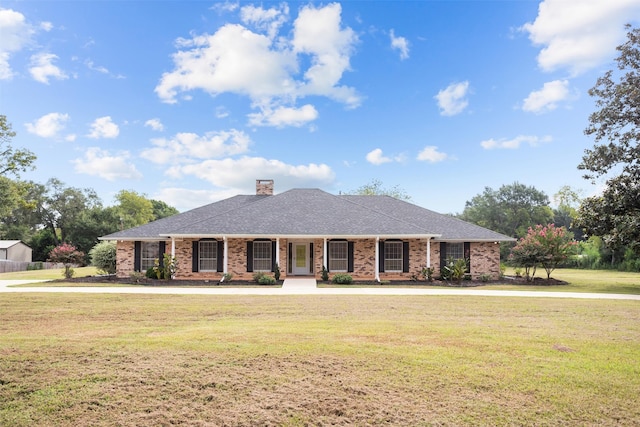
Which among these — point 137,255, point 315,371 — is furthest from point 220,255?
point 315,371

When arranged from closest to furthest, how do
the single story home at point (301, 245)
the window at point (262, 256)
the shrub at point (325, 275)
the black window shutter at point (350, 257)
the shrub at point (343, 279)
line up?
1. the shrub at point (343, 279)
2. the shrub at point (325, 275)
3. the single story home at point (301, 245)
4. the window at point (262, 256)
5. the black window shutter at point (350, 257)

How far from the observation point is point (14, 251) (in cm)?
4756

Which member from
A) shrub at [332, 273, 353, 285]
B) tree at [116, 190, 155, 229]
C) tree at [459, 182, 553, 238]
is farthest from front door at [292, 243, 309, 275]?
tree at [116, 190, 155, 229]

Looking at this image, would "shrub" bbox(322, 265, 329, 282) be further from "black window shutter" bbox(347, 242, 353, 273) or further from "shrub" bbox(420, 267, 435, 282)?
"shrub" bbox(420, 267, 435, 282)

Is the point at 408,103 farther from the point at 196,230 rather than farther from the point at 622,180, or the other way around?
the point at 196,230

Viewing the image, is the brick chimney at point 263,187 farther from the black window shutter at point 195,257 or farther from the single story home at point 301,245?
the black window shutter at point 195,257

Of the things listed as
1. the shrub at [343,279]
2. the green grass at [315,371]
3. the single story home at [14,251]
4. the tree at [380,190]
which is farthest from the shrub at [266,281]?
the single story home at [14,251]

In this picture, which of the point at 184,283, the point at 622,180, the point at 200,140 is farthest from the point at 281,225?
the point at 622,180

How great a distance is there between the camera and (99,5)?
1517cm

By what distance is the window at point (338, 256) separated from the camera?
73.4ft

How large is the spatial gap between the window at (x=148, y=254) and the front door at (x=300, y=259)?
7.15 meters

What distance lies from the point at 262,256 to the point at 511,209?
147ft

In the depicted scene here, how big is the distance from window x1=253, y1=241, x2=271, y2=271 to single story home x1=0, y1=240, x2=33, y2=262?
129 feet

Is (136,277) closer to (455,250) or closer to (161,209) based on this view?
(455,250)
